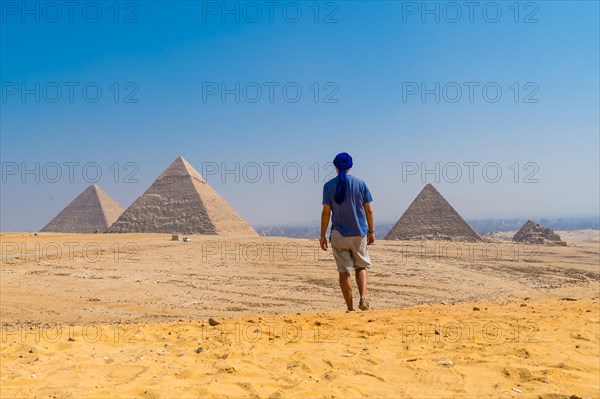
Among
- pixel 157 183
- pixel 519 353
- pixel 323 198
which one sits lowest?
pixel 519 353

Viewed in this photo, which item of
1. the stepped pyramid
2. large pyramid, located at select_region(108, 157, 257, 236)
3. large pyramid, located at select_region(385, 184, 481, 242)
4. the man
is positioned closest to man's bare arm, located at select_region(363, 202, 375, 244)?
the man

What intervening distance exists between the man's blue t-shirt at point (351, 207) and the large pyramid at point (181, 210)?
42.0 metres

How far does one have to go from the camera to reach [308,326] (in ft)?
15.7

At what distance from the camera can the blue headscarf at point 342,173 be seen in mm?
5742

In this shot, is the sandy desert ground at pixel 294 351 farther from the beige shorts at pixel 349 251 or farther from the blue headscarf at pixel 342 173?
the blue headscarf at pixel 342 173

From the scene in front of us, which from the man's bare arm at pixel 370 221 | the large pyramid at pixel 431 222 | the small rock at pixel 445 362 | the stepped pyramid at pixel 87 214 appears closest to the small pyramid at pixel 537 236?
the large pyramid at pixel 431 222

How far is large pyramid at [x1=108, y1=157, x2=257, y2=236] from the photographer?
1921 inches

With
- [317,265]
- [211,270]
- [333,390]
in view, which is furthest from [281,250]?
[333,390]

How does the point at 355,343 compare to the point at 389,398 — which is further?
the point at 355,343

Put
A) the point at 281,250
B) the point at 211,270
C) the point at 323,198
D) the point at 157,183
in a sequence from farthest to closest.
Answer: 1. the point at 157,183
2. the point at 281,250
3. the point at 211,270
4. the point at 323,198

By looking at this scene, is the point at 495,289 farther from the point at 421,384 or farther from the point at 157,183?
the point at 157,183

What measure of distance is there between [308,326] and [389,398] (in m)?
1.85

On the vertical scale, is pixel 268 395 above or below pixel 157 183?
below

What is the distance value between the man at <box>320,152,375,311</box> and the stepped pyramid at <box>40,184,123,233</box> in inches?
2260
